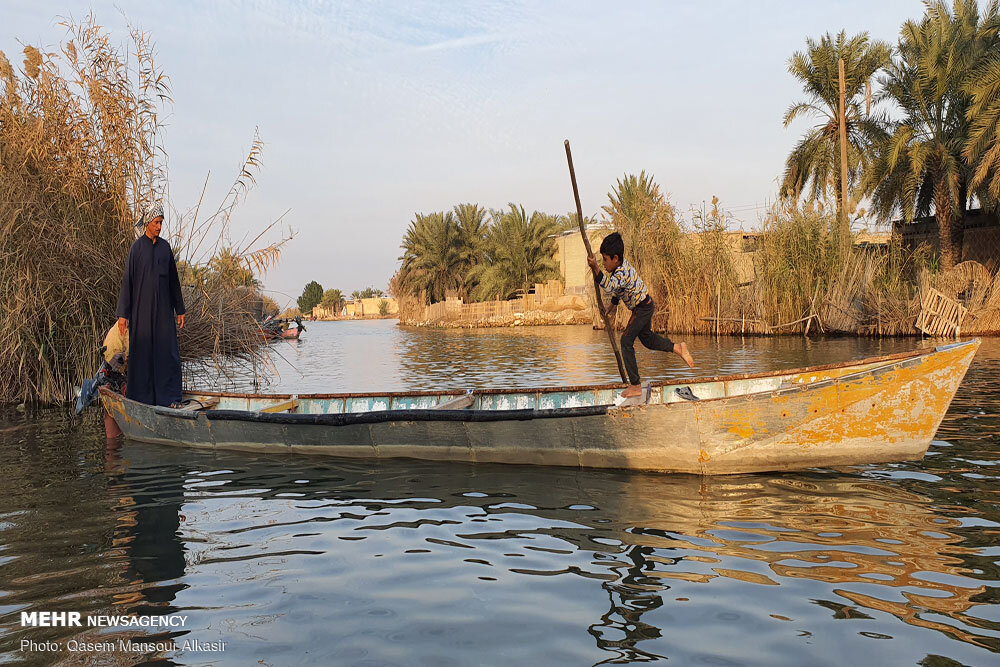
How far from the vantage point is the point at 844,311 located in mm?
19844

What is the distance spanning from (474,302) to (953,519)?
4342cm

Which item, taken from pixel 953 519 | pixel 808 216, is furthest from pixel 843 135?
pixel 953 519

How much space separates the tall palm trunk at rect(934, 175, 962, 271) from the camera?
890 inches

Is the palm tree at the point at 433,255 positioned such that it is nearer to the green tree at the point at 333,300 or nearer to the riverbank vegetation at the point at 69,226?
the riverbank vegetation at the point at 69,226

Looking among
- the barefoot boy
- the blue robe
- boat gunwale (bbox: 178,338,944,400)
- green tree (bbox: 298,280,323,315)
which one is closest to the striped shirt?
the barefoot boy

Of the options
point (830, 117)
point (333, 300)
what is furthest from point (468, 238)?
point (333, 300)

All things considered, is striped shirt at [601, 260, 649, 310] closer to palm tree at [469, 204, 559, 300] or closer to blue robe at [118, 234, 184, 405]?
blue robe at [118, 234, 184, 405]

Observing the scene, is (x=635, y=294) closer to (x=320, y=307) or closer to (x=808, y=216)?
(x=808, y=216)

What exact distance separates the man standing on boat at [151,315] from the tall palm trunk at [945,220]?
22510 mm

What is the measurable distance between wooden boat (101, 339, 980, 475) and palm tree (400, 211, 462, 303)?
41.4 metres

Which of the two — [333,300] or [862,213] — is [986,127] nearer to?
[862,213]

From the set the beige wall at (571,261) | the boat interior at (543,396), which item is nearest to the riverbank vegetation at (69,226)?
the boat interior at (543,396)

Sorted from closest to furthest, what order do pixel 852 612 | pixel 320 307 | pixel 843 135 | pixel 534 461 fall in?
pixel 852 612 → pixel 534 461 → pixel 843 135 → pixel 320 307

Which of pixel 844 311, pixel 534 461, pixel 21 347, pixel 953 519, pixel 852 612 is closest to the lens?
pixel 852 612
